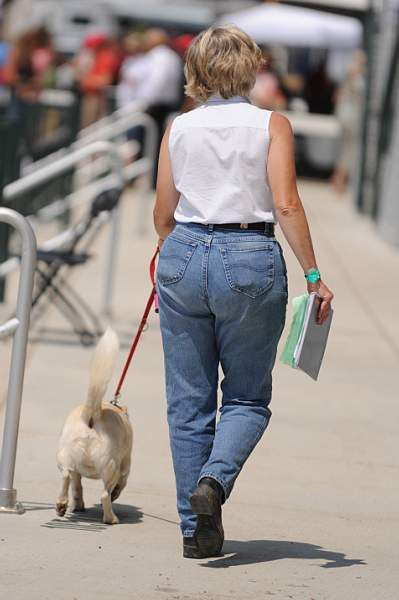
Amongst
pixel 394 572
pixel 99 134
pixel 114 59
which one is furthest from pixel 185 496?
pixel 114 59

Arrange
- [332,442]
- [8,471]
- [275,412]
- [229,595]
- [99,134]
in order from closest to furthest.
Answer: [229,595] < [8,471] < [332,442] < [275,412] < [99,134]

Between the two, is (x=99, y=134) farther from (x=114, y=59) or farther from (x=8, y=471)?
(x=8, y=471)

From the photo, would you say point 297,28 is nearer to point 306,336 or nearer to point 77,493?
point 77,493

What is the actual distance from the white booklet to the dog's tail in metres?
0.63

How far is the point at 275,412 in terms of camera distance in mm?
7254

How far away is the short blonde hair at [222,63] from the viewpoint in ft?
14.9

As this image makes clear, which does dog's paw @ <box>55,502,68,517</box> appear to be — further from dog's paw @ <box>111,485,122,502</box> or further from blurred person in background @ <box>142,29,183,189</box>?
blurred person in background @ <box>142,29,183,189</box>

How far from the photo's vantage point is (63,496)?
5.04 meters

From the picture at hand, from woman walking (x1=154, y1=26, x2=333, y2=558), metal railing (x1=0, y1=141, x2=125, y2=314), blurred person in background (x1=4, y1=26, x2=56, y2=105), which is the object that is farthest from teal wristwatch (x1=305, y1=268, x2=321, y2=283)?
blurred person in background (x1=4, y1=26, x2=56, y2=105)

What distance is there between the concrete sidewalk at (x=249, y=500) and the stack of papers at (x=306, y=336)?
670 millimetres

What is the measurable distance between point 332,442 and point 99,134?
807cm

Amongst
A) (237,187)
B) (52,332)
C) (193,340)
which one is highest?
(237,187)

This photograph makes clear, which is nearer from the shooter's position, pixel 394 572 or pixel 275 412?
pixel 394 572

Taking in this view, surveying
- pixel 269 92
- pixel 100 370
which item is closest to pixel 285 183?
pixel 100 370
